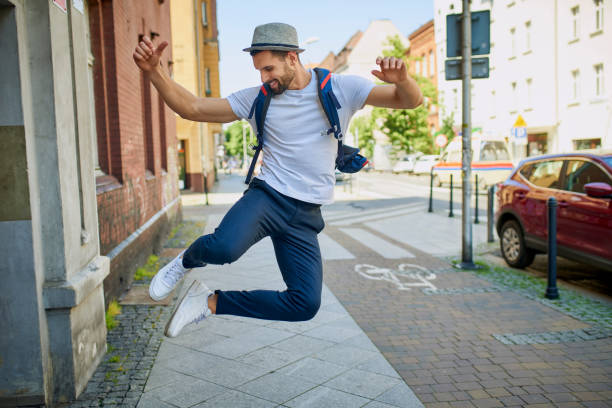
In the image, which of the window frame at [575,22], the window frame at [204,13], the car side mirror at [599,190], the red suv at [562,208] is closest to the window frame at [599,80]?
the window frame at [575,22]

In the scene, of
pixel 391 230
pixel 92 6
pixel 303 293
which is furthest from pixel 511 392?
pixel 391 230

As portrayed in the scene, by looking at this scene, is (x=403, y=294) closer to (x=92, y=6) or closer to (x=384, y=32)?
(x=92, y=6)

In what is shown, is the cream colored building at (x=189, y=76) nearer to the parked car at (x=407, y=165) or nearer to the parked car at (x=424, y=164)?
the parked car at (x=424, y=164)

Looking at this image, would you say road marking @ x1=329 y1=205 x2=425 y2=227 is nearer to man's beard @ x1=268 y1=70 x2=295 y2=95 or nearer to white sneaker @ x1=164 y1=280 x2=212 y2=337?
white sneaker @ x1=164 y1=280 x2=212 y2=337

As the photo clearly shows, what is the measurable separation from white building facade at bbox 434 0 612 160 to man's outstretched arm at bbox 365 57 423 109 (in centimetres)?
2228

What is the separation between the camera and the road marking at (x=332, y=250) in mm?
9552

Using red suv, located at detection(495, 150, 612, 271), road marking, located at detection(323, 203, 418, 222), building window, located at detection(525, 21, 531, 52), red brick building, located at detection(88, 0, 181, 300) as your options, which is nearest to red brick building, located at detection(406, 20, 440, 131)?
building window, located at detection(525, 21, 531, 52)

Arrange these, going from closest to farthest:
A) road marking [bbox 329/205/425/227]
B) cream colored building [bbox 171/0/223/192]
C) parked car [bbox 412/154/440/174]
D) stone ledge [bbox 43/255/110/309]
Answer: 1. stone ledge [bbox 43/255/110/309]
2. road marking [bbox 329/205/425/227]
3. cream colored building [bbox 171/0/223/192]
4. parked car [bbox 412/154/440/174]

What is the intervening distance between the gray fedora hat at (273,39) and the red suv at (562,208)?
4.63 metres

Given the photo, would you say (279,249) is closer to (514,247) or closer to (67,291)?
(67,291)

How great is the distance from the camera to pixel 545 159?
8148mm

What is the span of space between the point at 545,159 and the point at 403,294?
3.06m

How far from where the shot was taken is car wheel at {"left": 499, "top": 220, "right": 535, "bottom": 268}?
8.18 meters

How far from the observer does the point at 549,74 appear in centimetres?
3300
